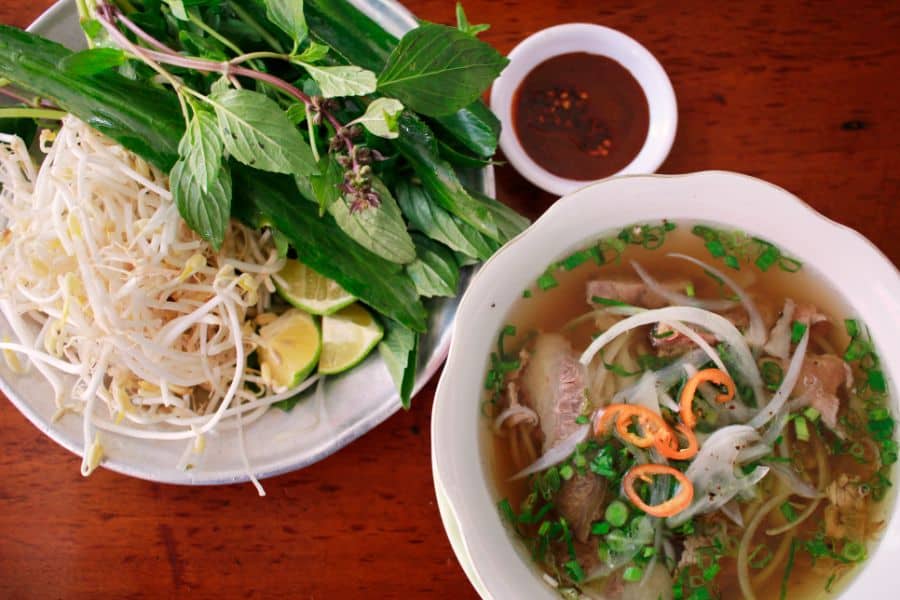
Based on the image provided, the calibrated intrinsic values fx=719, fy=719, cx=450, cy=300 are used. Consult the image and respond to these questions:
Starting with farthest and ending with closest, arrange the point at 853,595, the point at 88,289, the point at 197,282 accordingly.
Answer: the point at 197,282 < the point at 88,289 < the point at 853,595

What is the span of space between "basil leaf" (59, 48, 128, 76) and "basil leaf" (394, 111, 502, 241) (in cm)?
46

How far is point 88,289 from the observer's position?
4.13ft

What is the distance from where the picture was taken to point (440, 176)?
123 cm

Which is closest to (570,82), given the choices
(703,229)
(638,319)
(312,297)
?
(703,229)

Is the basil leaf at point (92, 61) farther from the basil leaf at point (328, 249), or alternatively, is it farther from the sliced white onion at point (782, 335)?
the sliced white onion at point (782, 335)

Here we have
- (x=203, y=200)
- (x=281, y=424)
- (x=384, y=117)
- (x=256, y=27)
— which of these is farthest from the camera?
(x=281, y=424)

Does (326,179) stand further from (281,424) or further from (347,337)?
(281,424)

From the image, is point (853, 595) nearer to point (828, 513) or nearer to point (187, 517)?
point (828, 513)

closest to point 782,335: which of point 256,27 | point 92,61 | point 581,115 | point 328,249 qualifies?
point 581,115

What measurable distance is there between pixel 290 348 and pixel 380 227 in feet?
1.02

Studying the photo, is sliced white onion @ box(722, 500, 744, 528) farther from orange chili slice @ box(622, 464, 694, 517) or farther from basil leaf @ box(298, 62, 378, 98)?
basil leaf @ box(298, 62, 378, 98)

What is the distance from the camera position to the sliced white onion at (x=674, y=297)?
4.06 ft

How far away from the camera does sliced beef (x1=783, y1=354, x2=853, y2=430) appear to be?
1.18 meters

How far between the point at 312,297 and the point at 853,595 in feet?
3.42
